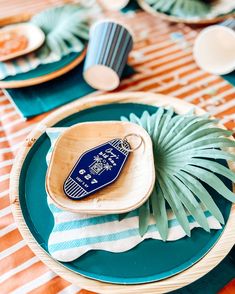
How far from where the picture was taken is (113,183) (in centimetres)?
52

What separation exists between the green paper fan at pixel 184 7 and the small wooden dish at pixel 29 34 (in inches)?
13.0

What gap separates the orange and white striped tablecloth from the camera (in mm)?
509

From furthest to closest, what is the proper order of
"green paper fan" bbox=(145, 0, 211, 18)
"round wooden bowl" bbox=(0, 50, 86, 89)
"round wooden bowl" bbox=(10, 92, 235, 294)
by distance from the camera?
"green paper fan" bbox=(145, 0, 211, 18), "round wooden bowl" bbox=(0, 50, 86, 89), "round wooden bowl" bbox=(10, 92, 235, 294)

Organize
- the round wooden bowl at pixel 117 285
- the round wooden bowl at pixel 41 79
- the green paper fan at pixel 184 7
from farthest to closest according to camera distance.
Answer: the green paper fan at pixel 184 7
the round wooden bowl at pixel 41 79
the round wooden bowl at pixel 117 285

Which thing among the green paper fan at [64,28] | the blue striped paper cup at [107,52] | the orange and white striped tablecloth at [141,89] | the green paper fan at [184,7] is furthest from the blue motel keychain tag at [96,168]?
the green paper fan at [184,7]

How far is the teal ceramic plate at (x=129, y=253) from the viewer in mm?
453

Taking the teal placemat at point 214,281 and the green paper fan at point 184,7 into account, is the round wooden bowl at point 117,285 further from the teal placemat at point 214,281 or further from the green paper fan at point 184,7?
the green paper fan at point 184,7

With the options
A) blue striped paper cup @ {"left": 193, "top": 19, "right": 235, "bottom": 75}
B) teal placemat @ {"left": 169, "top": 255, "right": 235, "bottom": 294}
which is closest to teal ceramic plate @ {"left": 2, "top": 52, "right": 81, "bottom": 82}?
blue striped paper cup @ {"left": 193, "top": 19, "right": 235, "bottom": 75}

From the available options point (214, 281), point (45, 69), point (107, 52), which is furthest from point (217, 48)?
point (214, 281)

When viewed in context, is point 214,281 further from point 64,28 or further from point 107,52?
point 64,28

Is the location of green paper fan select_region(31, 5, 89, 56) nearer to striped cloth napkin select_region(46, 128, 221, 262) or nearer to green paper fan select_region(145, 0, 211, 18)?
green paper fan select_region(145, 0, 211, 18)

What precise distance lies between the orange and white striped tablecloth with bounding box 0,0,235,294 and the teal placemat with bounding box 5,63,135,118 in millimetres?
21

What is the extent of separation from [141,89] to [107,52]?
0.44 feet

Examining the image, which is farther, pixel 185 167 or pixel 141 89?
pixel 141 89
